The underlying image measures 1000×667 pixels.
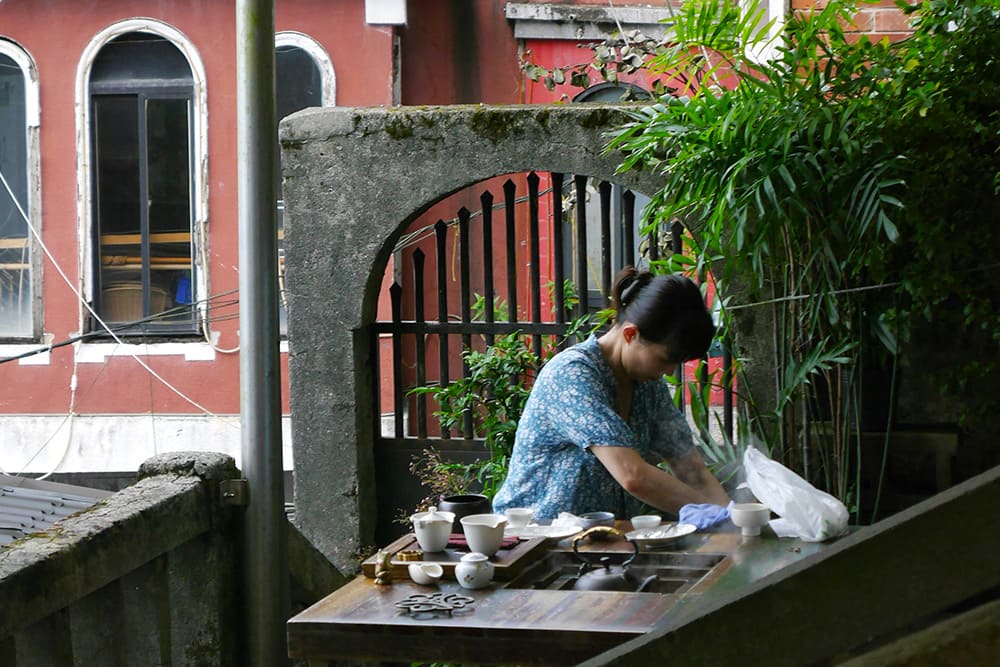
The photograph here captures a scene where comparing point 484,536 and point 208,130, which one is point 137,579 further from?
point 208,130

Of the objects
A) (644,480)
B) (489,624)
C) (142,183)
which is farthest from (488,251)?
(142,183)

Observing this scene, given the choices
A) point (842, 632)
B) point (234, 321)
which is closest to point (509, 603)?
point (842, 632)

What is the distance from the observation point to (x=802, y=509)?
3479 millimetres

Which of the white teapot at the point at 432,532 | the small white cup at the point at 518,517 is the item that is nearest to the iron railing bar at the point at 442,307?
the small white cup at the point at 518,517

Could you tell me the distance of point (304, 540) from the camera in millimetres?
5785

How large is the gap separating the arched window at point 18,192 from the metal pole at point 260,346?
6.66 meters

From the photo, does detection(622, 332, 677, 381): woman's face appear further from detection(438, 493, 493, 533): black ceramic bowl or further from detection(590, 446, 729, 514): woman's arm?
detection(438, 493, 493, 533): black ceramic bowl

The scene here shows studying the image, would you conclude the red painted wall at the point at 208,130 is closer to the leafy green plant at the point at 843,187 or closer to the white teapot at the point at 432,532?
the leafy green plant at the point at 843,187

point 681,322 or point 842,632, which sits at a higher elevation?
point 681,322

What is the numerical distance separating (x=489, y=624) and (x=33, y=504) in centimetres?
252

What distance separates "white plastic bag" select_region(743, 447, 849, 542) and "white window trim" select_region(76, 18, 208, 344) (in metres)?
7.96

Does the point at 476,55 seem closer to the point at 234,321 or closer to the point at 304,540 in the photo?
the point at 234,321

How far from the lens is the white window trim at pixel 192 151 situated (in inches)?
429

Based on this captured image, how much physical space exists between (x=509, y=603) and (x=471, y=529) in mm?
349
